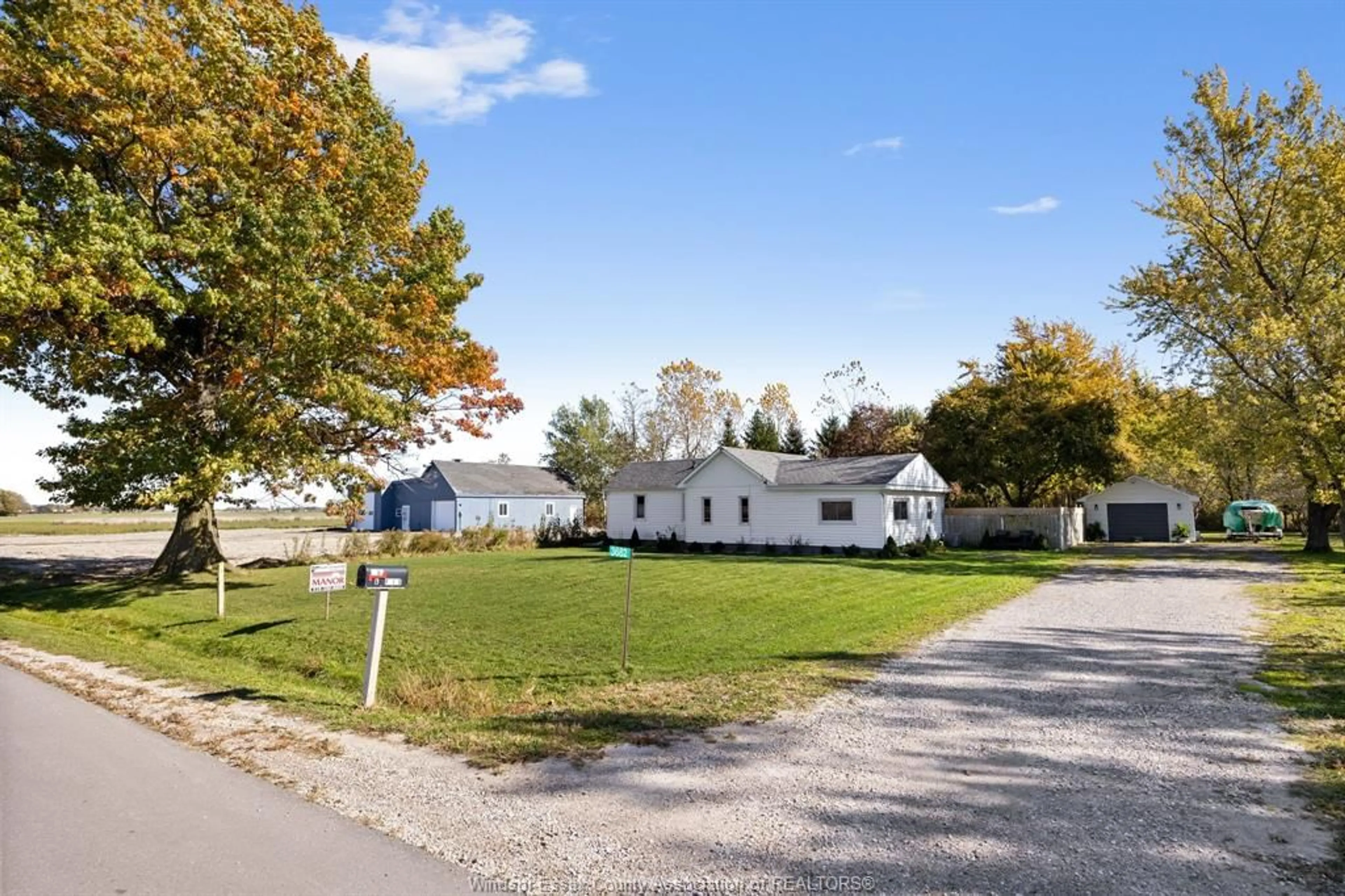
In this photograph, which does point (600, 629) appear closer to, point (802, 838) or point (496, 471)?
point (802, 838)

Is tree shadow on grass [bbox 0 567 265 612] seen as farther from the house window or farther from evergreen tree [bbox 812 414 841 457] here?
evergreen tree [bbox 812 414 841 457]

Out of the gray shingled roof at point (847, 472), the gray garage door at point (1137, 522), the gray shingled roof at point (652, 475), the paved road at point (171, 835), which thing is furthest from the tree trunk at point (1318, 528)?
the paved road at point (171, 835)

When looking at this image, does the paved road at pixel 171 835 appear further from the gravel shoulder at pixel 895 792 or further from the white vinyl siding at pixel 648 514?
the white vinyl siding at pixel 648 514

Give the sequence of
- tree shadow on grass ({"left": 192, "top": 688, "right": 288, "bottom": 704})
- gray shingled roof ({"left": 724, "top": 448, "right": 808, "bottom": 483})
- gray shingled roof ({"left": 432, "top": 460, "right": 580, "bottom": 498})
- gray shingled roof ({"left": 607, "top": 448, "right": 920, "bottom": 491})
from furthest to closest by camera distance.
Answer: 1. gray shingled roof ({"left": 432, "top": 460, "right": 580, "bottom": 498})
2. gray shingled roof ({"left": 724, "top": 448, "right": 808, "bottom": 483})
3. gray shingled roof ({"left": 607, "top": 448, "right": 920, "bottom": 491})
4. tree shadow on grass ({"left": 192, "top": 688, "right": 288, "bottom": 704})

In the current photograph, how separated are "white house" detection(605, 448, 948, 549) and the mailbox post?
2347 cm

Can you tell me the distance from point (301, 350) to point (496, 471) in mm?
34519

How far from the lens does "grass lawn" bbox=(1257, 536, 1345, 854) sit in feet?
17.2

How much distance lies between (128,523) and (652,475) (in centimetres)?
6053

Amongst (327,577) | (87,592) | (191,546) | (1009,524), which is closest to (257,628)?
(327,577)

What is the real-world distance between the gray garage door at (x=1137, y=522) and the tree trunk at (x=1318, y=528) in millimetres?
9799

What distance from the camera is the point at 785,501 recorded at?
31.3 m

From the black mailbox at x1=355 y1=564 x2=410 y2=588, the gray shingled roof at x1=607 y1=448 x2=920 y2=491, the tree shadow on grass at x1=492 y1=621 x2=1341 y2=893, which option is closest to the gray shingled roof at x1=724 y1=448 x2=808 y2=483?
the gray shingled roof at x1=607 y1=448 x2=920 y2=491

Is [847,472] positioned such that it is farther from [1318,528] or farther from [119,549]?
[119,549]

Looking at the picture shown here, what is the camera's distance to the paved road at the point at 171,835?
3736 mm
